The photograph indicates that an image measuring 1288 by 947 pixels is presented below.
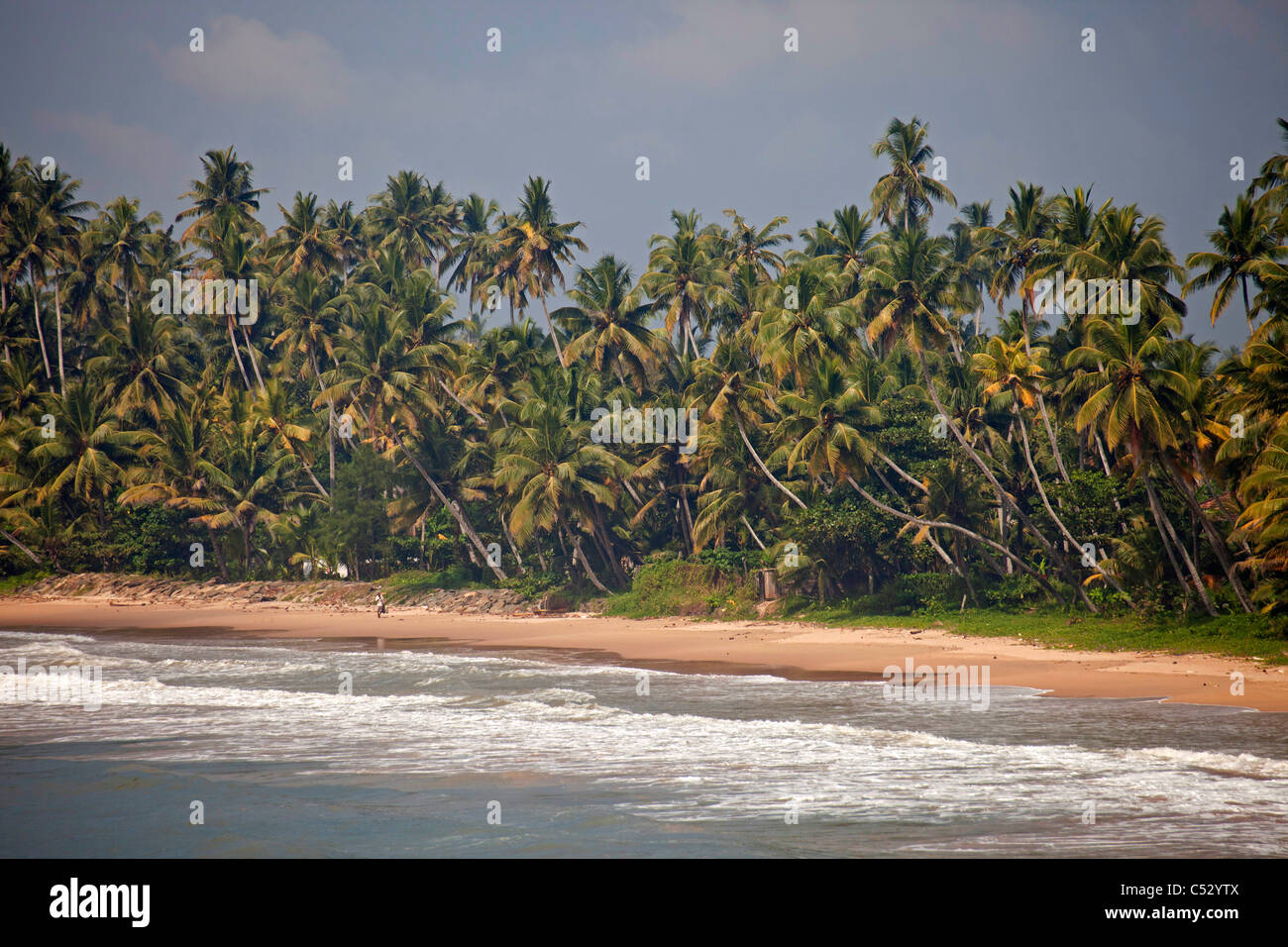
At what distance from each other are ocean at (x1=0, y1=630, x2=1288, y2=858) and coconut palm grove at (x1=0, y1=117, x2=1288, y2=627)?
9.50m

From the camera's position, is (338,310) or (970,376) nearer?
(970,376)

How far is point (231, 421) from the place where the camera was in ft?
161

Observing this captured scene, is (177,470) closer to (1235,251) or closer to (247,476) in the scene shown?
(247,476)

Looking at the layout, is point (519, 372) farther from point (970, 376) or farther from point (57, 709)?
point (57, 709)

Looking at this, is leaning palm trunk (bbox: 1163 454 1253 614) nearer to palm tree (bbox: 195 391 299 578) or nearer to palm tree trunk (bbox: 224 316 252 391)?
palm tree (bbox: 195 391 299 578)

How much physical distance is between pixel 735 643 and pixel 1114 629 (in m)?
9.48

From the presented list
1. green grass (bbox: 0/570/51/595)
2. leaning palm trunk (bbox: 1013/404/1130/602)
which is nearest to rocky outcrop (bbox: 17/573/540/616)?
green grass (bbox: 0/570/51/595)

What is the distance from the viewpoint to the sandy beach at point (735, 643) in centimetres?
1936

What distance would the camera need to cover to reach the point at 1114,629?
24.5 metres

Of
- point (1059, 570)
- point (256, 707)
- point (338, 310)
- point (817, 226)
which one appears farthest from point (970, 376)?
point (338, 310)

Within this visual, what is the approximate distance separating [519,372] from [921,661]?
25.6 m

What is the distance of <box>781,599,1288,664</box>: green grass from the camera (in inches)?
849

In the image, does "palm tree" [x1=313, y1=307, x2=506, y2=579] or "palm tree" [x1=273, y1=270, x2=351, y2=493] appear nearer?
"palm tree" [x1=313, y1=307, x2=506, y2=579]

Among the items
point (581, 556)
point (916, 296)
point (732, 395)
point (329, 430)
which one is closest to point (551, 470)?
point (581, 556)
